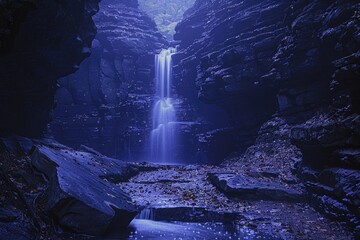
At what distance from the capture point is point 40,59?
18.6 meters

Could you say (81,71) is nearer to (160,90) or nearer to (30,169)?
(160,90)

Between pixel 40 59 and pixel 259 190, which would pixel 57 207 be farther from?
pixel 40 59

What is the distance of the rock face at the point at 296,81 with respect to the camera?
35.6 ft

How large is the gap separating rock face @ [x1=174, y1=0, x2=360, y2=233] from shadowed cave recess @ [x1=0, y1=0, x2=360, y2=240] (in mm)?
105

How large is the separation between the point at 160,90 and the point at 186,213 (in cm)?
3658

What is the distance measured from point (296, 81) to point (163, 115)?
2381cm

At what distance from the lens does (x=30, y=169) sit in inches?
444

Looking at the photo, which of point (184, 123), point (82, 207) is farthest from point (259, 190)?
point (184, 123)

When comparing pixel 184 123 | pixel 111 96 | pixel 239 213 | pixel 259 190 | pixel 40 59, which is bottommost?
pixel 239 213

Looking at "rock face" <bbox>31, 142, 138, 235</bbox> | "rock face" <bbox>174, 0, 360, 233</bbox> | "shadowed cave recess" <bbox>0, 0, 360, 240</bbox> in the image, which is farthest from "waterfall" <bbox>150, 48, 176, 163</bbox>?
"rock face" <bbox>31, 142, 138, 235</bbox>

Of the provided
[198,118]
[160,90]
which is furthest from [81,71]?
[198,118]

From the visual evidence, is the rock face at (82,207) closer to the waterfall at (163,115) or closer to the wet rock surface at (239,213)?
the wet rock surface at (239,213)

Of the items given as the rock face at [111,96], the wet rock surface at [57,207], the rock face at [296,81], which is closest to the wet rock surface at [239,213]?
the rock face at [296,81]

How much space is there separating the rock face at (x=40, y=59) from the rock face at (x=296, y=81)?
650 inches
